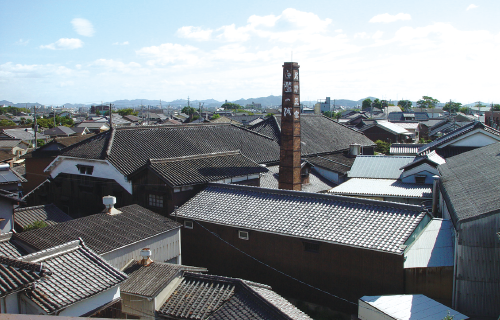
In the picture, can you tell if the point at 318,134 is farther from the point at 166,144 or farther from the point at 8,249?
the point at 8,249

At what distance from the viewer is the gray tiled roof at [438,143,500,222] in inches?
478

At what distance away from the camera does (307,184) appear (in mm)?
27234

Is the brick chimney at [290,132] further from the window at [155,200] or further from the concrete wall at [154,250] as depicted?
the concrete wall at [154,250]

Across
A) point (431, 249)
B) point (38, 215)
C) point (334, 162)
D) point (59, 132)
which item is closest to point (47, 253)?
point (38, 215)

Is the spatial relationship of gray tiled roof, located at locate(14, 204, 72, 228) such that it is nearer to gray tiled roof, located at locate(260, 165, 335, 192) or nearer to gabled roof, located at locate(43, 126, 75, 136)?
gray tiled roof, located at locate(260, 165, 335, 192)

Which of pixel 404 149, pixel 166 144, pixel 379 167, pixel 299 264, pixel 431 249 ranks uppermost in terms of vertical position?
pixel 166 144

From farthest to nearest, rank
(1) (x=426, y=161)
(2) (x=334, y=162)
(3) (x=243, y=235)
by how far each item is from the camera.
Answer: (2) (x=334, y=162) < (1) (x=426, y=161) < (3) (x=243, y=235)

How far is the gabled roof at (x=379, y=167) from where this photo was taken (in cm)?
2620

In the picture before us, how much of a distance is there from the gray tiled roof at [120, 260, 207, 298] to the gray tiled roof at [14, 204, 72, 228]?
7381mm

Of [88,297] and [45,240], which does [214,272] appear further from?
[88,297]

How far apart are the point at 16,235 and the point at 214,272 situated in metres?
7.46

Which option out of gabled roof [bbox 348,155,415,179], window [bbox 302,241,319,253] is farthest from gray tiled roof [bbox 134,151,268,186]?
gabled roof [bbox 348,155,415,179]

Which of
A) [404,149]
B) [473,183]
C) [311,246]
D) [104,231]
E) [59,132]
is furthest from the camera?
[59,132]

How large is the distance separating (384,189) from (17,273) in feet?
64.5
